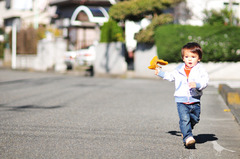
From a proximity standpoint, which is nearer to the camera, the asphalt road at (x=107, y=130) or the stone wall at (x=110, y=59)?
the asphalt road at (x=107, y=130)

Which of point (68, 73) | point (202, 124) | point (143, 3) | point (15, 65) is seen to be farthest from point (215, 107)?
point (15, 65)

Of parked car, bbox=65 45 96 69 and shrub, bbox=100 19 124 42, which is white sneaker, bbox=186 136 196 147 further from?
parked car, bbox=65 45 96 69

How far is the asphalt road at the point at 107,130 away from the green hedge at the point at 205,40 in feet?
24.1

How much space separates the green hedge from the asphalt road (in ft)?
24.1

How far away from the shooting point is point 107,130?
5.45m

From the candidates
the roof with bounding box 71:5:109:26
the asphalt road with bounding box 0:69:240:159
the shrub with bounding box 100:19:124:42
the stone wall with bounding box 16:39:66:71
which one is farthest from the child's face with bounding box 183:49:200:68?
the roof with bounding box 71:5:109:26

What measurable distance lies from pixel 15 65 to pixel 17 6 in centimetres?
1320

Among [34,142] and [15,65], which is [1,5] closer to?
[15,65]

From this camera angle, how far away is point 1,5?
1791 inches

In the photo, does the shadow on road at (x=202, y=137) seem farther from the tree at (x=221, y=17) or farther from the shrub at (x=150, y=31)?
the tree at (x=221, y=17)

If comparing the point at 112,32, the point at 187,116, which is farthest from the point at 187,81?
the point at 112,32

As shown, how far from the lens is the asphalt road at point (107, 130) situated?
4.19m

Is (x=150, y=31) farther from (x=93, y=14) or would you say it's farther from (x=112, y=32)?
(x=93, y=14)

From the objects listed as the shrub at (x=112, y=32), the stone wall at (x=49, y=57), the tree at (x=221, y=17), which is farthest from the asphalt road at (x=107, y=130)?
the stone wall at (x=49, y=57)
